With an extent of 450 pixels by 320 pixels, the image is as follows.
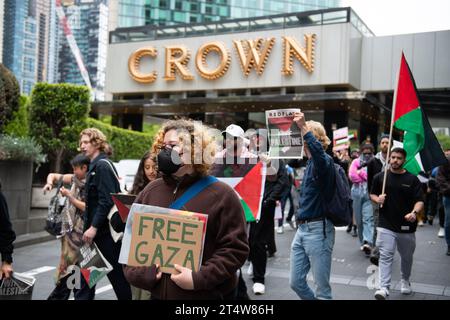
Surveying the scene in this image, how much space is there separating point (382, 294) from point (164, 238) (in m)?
3.90

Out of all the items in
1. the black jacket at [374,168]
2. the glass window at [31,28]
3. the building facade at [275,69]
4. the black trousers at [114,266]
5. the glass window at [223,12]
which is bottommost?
the black trousers at [114,266]

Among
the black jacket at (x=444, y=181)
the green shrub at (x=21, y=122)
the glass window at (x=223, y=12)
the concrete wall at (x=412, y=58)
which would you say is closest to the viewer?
the black jacket at (x=444, y=181)

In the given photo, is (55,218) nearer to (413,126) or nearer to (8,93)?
(413,126)

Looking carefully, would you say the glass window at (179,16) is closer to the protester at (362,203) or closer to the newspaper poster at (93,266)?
the protester at (362,203)

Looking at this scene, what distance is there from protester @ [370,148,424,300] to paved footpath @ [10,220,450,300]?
447 mm

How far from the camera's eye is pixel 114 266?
4684 mm

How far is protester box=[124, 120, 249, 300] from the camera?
2.46 m

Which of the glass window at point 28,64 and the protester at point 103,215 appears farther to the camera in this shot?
the glass window at point 28,64

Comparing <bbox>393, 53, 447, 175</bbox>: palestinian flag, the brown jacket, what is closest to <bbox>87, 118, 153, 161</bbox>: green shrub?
<bbox>393, 53, 447, 175</bbox>: palestinian flag

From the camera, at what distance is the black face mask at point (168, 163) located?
2.60 meters

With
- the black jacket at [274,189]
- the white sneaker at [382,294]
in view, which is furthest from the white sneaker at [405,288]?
the black jacket at [274,189]

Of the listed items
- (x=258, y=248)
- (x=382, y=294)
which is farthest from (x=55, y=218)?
(x=382, y=294)

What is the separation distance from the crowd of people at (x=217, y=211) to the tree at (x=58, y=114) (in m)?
7.18

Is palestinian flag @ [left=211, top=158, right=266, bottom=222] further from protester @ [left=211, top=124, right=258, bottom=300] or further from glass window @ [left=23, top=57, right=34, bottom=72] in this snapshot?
glass window @ [left=23, top=57, right=34, bottom=72]
